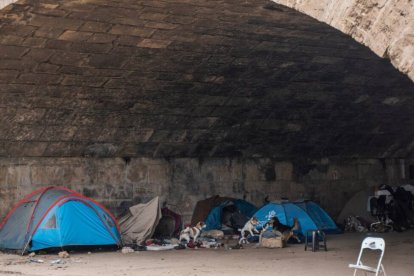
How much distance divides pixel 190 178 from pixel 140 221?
212 cm

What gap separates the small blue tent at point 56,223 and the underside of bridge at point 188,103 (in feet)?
2.06

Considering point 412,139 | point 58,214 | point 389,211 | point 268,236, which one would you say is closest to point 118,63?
point 58,214

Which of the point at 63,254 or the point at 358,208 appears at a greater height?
the point at 358,208

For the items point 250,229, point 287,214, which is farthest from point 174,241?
point 287,214

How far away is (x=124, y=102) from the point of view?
15531 mm

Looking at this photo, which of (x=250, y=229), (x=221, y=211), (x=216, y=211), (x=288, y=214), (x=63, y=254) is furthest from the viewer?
(x=221, y=211)

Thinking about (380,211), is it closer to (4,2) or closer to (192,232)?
(192,232)

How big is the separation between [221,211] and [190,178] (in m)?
1.08

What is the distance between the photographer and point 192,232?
16.4 m

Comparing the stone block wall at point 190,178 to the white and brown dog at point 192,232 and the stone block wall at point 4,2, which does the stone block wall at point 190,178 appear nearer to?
the white and brown dog at point 192,232

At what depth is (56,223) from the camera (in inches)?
570

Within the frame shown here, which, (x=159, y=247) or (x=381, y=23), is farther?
(x=159, y=247)

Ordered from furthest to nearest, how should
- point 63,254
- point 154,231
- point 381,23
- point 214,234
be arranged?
point 214,234 → point 154,231 → point 63,254 → point 381,23

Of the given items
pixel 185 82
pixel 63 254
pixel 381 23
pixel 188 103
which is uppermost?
pixel 185 82
